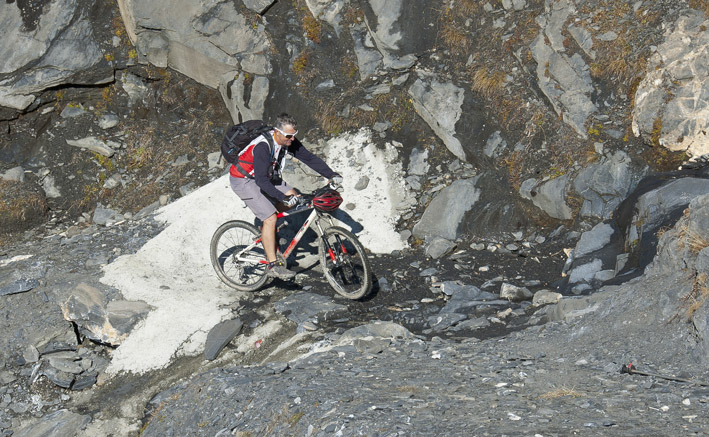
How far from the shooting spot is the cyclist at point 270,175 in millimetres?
8797

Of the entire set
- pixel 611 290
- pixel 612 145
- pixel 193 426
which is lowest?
pixel 611 290

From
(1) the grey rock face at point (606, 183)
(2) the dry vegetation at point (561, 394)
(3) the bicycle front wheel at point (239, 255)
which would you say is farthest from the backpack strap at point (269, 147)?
(2) the dry vegetation at point (561, 394)

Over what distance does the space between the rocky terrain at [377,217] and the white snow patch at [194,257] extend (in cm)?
5

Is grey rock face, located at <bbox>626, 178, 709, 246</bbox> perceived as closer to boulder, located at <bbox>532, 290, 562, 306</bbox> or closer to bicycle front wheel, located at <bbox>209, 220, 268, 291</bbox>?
boulder, located at <bbox>532, 290, 562, 306</bbox>

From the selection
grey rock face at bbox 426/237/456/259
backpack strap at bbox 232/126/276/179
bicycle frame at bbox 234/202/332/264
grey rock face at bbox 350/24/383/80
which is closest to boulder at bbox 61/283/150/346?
bicycle frame at bbox 234/202/332/264

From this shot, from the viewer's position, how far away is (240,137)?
9047 millimetres

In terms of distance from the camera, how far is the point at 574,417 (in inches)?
197

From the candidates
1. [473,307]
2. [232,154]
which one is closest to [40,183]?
[232,154]

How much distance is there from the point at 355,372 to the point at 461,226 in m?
4.63

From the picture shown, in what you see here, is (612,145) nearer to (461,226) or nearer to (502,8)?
(461,226)

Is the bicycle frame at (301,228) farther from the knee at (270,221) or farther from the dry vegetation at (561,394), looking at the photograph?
the dry vegetation at (561,394)

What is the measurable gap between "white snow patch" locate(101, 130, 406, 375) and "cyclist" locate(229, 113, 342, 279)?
1110 millimetres

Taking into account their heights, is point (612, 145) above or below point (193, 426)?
below

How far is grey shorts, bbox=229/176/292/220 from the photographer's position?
9.23 m
